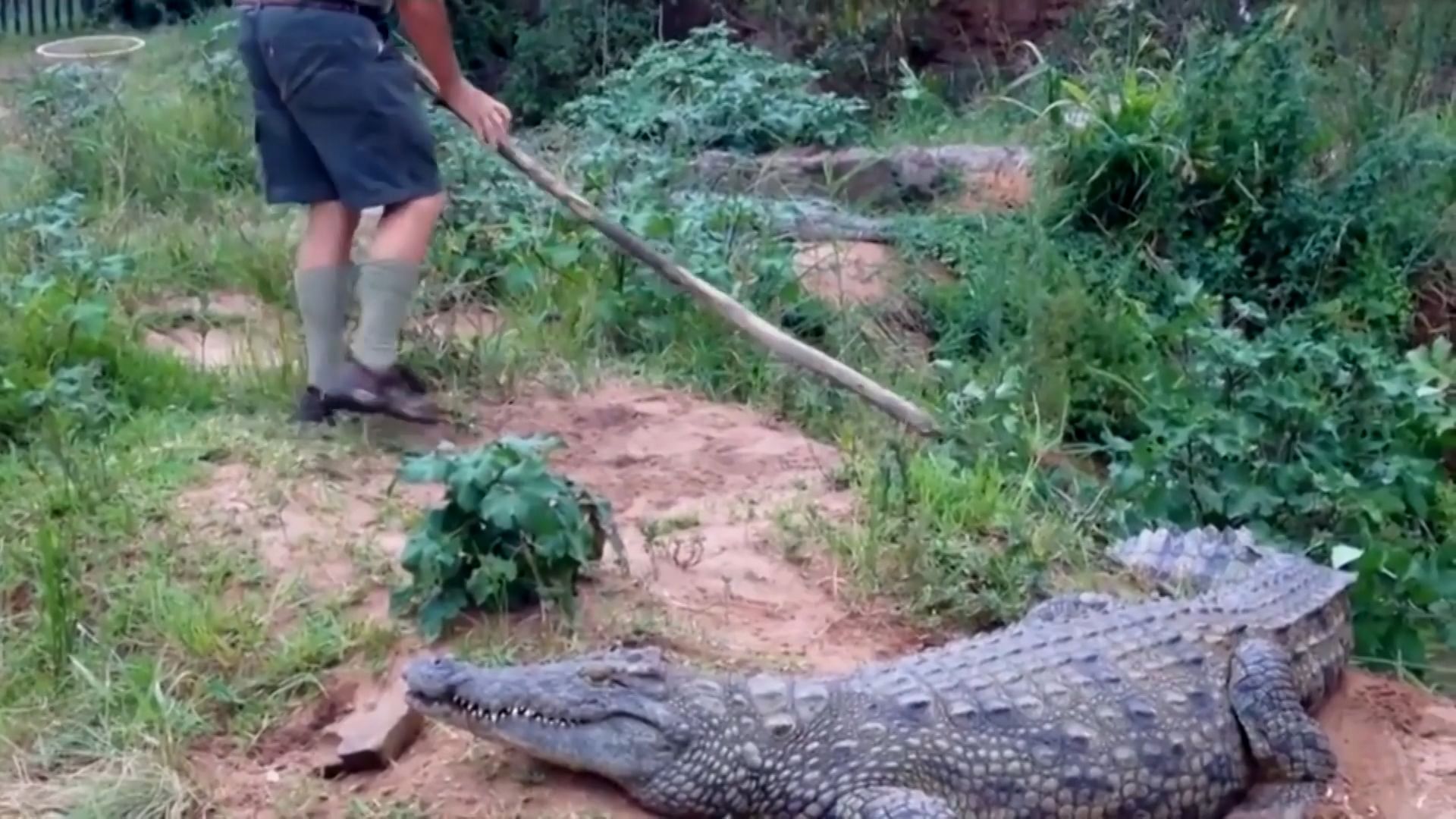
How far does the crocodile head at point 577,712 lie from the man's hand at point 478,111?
2.01 metres

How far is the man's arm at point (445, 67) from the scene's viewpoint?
4820 millimetres

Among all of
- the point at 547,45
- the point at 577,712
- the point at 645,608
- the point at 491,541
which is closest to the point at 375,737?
the point at 577,712

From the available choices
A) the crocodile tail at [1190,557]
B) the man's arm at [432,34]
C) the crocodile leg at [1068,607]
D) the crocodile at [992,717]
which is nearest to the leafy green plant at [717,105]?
the man's arm at [432,34]

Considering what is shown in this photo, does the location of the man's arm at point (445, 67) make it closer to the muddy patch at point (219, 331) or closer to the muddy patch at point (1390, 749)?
the muddy patch at point (219, 331)

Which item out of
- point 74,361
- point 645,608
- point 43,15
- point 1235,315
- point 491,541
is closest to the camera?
point 491,541

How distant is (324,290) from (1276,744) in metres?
2.65

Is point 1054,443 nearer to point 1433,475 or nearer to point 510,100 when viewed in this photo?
point 1433,475

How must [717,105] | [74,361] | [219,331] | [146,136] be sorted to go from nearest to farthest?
[74,361]
[219,331]
[146,136]
[717,105]

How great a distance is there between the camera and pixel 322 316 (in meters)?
5.02

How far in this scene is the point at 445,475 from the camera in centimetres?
390

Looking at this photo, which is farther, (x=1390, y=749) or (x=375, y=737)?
(x=1390, y=749)

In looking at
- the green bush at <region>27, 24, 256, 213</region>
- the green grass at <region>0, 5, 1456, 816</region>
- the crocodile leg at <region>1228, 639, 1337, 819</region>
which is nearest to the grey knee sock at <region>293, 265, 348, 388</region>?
the green grass at <region>0, 5, 1456, 816</region>

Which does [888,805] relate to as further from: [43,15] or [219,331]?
[43,15]

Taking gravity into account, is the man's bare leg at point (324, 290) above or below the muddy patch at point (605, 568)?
above
